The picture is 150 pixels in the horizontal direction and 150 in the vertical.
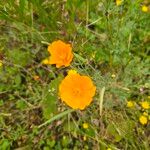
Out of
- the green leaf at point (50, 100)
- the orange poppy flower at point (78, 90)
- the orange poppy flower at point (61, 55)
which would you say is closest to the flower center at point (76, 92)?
the orange poppy flower at point (78, 90)

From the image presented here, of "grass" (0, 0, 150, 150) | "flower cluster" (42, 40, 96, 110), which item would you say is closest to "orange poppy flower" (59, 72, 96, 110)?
"flower cluster" (42, 40, 96, 110)

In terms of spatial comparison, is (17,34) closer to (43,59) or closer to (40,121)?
(43,59)

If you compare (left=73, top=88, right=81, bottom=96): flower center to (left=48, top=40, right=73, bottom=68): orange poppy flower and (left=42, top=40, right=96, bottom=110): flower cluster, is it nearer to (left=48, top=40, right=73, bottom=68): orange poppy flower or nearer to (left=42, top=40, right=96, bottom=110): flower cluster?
(left=42, top=40, right=96, bottom=110): flower cluster

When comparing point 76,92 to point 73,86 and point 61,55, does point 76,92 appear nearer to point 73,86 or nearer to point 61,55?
point 73,86

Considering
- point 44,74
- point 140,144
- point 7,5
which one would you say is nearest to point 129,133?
point 140,144

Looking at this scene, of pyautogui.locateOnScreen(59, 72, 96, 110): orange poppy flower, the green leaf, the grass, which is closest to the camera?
pyautogui.locateOnScreen(59, 72, 96, 110): orange poppy flower

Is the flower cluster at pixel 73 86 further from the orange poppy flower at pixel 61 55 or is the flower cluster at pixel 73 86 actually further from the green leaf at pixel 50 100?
the green leaf at pixel 50 100

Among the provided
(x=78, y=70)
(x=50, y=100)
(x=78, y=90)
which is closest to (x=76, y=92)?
(x=78, y=90)

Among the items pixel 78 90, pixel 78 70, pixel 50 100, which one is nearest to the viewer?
pixel 78 90
